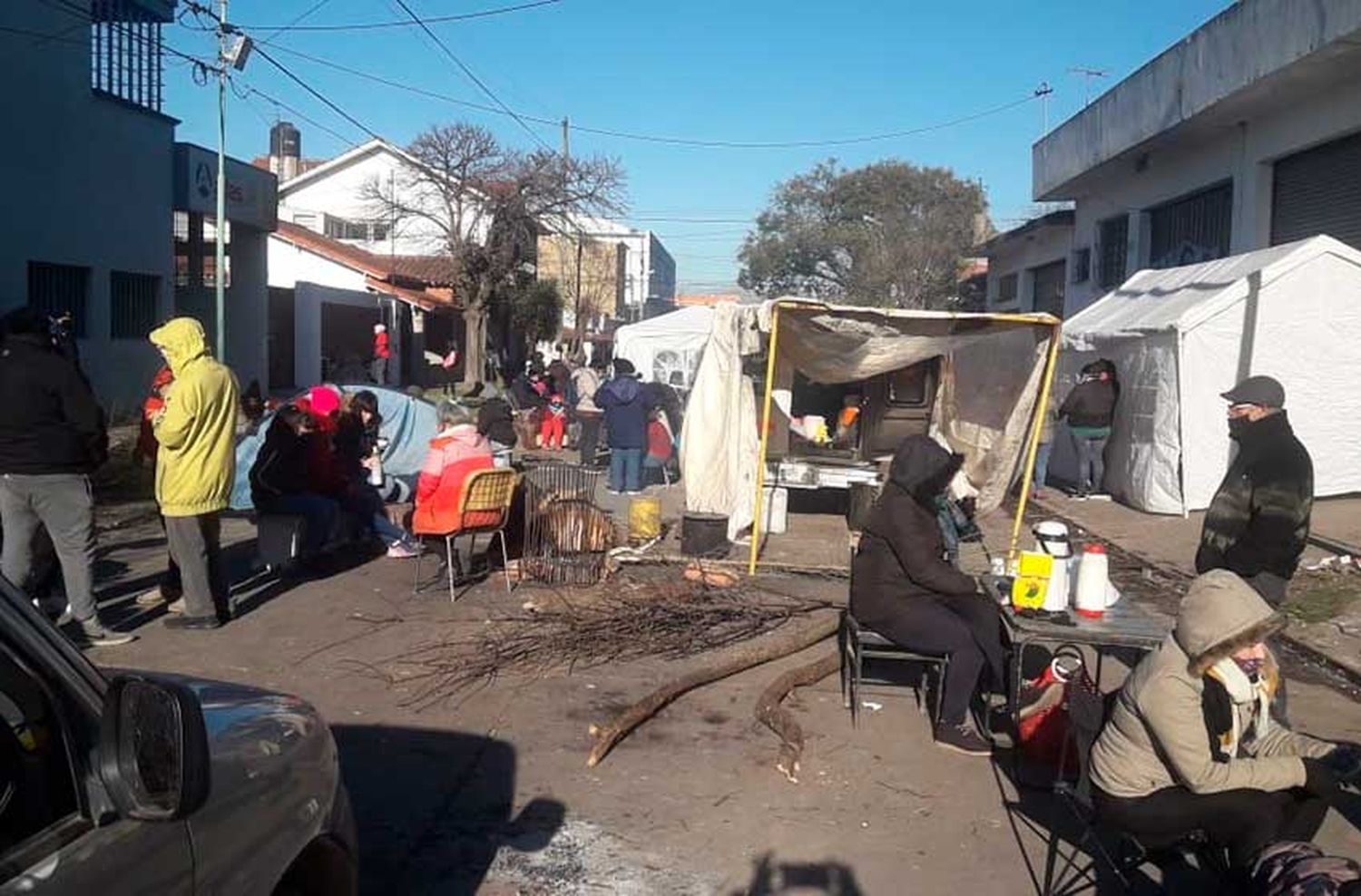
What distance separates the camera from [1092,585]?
5.84m

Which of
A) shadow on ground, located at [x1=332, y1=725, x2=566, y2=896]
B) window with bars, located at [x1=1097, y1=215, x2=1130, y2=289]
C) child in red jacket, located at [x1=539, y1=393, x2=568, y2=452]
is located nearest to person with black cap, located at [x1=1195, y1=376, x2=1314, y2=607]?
shadow on ground, located at [x1=332, y1=725, x2=566, y2=896]

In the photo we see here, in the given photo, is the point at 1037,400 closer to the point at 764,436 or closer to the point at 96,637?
the point at 764,436

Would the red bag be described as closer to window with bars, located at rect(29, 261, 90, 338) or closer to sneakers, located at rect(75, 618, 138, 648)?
sneakers, located at rect(75, 618, 138, 648)

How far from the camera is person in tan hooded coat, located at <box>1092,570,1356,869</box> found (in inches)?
155

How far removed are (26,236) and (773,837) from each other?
18.0 metres

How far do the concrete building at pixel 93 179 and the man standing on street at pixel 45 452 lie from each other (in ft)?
42.8

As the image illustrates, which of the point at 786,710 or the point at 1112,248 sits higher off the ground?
the point at 1112,248

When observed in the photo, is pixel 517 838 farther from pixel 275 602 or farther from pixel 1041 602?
pixel 275 602

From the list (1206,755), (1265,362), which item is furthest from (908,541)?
(1265,362)

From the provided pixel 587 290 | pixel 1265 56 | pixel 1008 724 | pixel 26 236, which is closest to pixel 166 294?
pixel 26 236

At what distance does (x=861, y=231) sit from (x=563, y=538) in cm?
4153

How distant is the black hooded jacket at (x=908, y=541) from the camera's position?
6.24 m

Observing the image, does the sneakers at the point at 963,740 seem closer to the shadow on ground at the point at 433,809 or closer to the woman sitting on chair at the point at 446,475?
the shadow on ground at the point at 433,809

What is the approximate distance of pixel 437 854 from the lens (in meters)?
4.76
